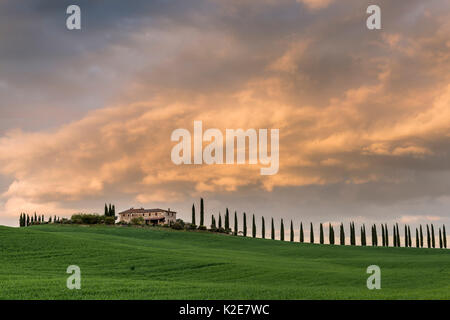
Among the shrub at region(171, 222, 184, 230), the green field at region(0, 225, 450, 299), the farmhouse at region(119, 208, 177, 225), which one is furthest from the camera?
the farmhouse at region(119, 208, 177, 225)

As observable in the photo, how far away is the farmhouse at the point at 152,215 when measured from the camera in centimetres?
13312

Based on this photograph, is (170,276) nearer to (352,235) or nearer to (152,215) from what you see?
(352,235)

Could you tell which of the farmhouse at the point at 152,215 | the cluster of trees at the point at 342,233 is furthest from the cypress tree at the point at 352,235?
the farmhouse at the point at 152,215

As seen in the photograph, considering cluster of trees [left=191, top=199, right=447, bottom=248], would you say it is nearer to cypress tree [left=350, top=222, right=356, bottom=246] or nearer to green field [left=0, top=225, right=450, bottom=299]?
cypress tree [left=350, top=222, right=356, bottom=246]

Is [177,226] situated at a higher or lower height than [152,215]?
lower

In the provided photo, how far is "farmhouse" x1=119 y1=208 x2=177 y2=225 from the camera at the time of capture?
437ft

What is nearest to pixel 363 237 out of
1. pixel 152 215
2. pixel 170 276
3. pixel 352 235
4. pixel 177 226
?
pixel 352 235

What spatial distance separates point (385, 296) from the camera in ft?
74.9

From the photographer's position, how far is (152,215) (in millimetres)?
136000

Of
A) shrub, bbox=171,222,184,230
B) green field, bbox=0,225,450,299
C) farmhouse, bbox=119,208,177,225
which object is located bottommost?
green field, bbox=0,225,450,299

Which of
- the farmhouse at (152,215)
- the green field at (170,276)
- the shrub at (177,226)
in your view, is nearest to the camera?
the green field at (170,276)

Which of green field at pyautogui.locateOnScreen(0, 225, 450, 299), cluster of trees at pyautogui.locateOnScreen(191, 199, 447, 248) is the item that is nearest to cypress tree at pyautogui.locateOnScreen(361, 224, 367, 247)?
cluster of trees at pyautogui.locateOnScreen(191, 199, 447, 248)

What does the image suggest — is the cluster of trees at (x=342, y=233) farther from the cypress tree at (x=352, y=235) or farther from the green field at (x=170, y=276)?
the green field at (x=170, y=276)
